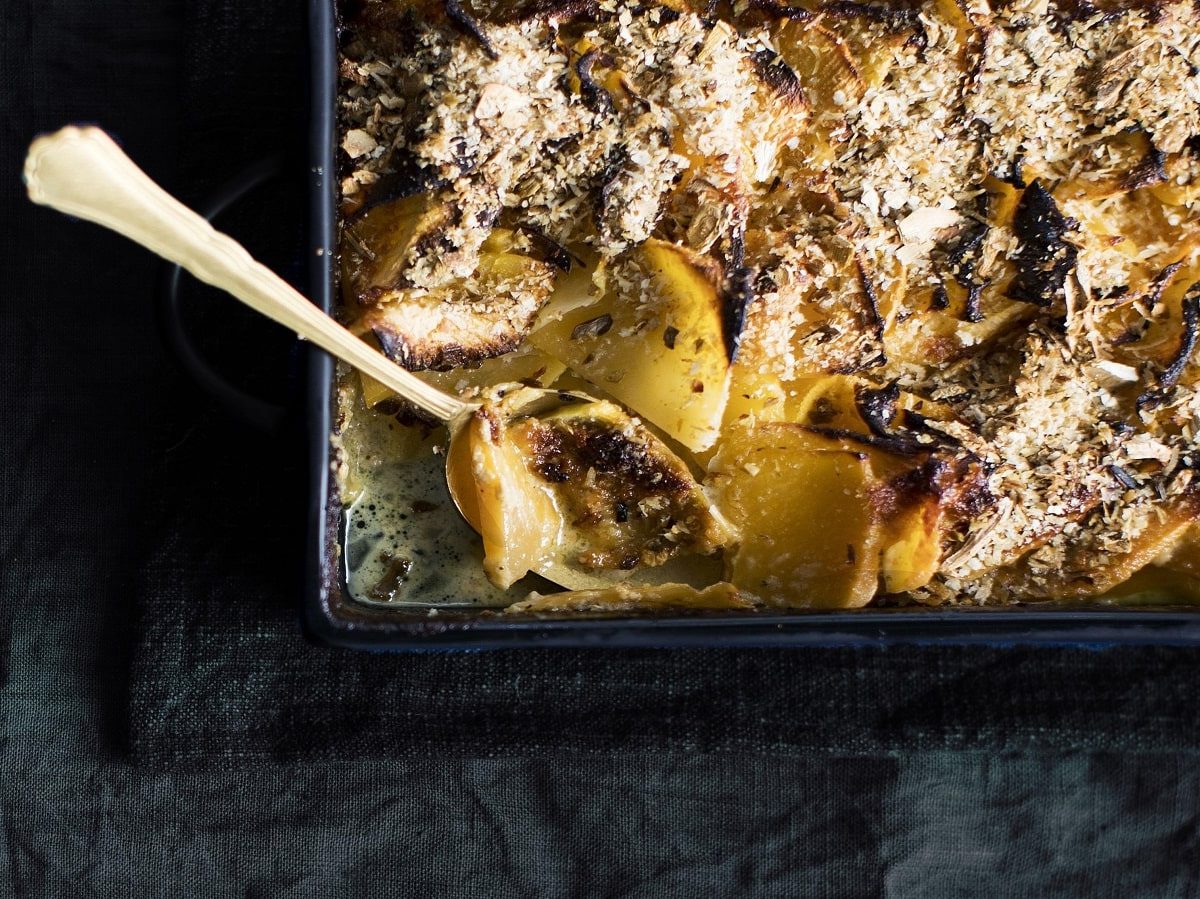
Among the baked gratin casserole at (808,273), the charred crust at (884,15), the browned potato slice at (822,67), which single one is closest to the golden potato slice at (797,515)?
the baked gratin casserole at (808,273)

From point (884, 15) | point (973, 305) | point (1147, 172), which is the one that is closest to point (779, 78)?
point (884, 15)

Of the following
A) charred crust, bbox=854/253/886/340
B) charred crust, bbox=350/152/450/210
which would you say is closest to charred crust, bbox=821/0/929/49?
charred crust, bbox=854/253/886/340


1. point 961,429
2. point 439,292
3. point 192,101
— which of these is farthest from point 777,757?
point 192,101

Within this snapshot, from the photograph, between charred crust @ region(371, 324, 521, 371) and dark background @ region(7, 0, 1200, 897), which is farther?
dark background @ region(7, 0, 1200, 897)

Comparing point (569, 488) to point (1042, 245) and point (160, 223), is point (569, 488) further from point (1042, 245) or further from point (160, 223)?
point (1042, 245)

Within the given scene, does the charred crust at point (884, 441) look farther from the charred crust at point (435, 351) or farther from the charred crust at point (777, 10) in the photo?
the charred crust at point (777, 10)

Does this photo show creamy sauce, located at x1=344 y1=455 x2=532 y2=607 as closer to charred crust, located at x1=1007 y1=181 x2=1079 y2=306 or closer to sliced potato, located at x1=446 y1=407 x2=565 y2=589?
sliced potato, located at x1=446 y1=407 x2=565 y2=589
